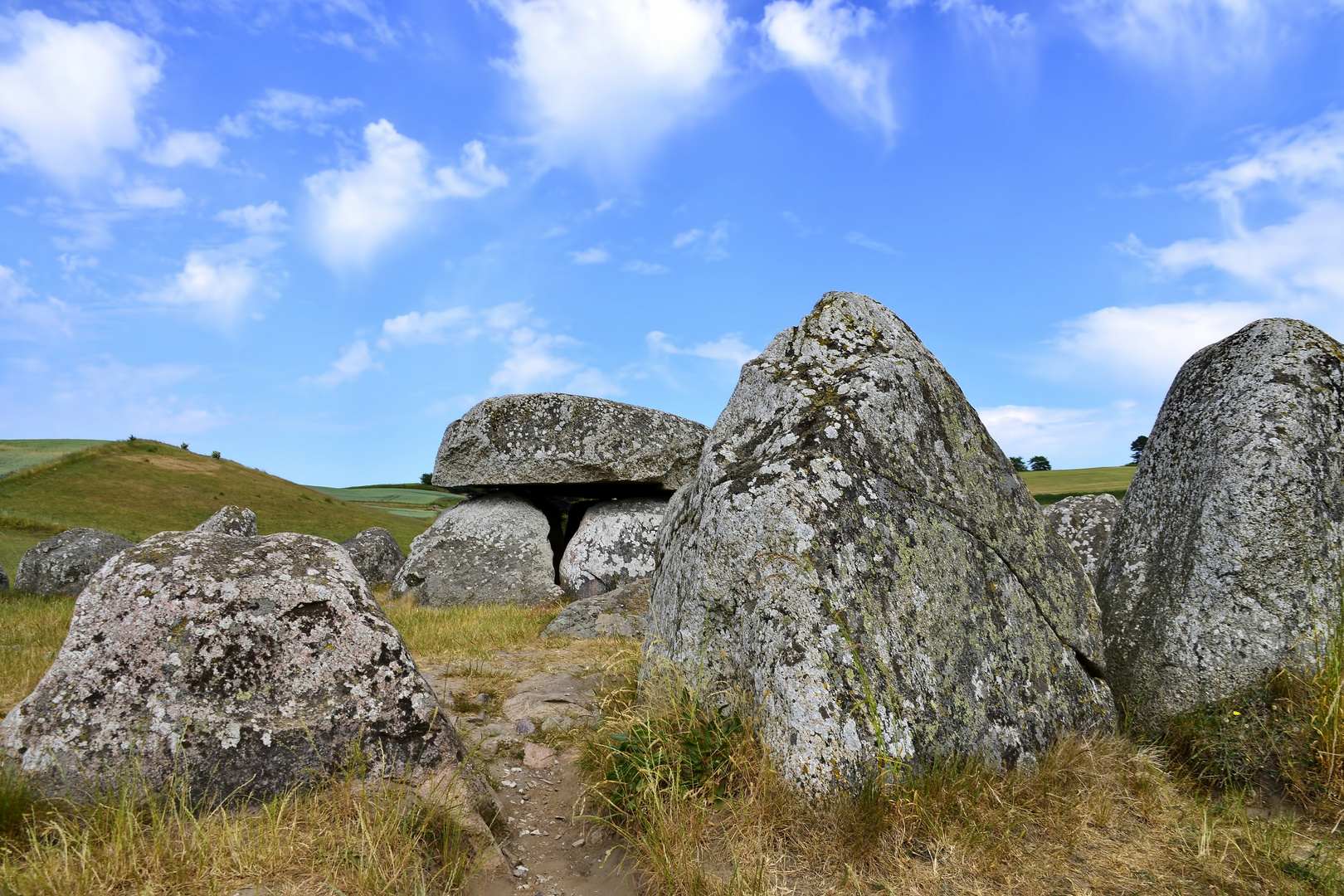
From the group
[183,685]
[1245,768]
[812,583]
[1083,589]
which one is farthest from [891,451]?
[183,685]

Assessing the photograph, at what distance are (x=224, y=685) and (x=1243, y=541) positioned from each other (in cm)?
620

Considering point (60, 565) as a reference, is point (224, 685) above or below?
below

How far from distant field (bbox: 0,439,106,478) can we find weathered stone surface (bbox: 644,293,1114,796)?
3271 centimetres

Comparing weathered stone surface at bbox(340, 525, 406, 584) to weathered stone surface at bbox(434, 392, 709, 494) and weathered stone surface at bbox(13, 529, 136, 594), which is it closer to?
weathered stone surface at bbox(434, 392, 709, 494)

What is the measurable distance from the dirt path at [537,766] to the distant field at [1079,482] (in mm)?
28540

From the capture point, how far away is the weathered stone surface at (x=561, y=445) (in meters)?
13.9

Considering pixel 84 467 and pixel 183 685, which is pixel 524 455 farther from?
pixel 84 467

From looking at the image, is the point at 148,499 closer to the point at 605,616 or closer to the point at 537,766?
the point at 605,616

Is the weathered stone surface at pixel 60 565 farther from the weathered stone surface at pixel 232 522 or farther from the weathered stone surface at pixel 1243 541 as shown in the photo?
the weathered stone surface at pixel 1243 541

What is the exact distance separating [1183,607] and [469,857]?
186 inches

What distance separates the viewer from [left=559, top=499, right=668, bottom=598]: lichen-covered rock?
13.8 m

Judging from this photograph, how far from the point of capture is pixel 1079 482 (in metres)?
42.0

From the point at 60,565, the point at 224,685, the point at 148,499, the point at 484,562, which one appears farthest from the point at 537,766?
the point at 148,499

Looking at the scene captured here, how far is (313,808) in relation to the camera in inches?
155
